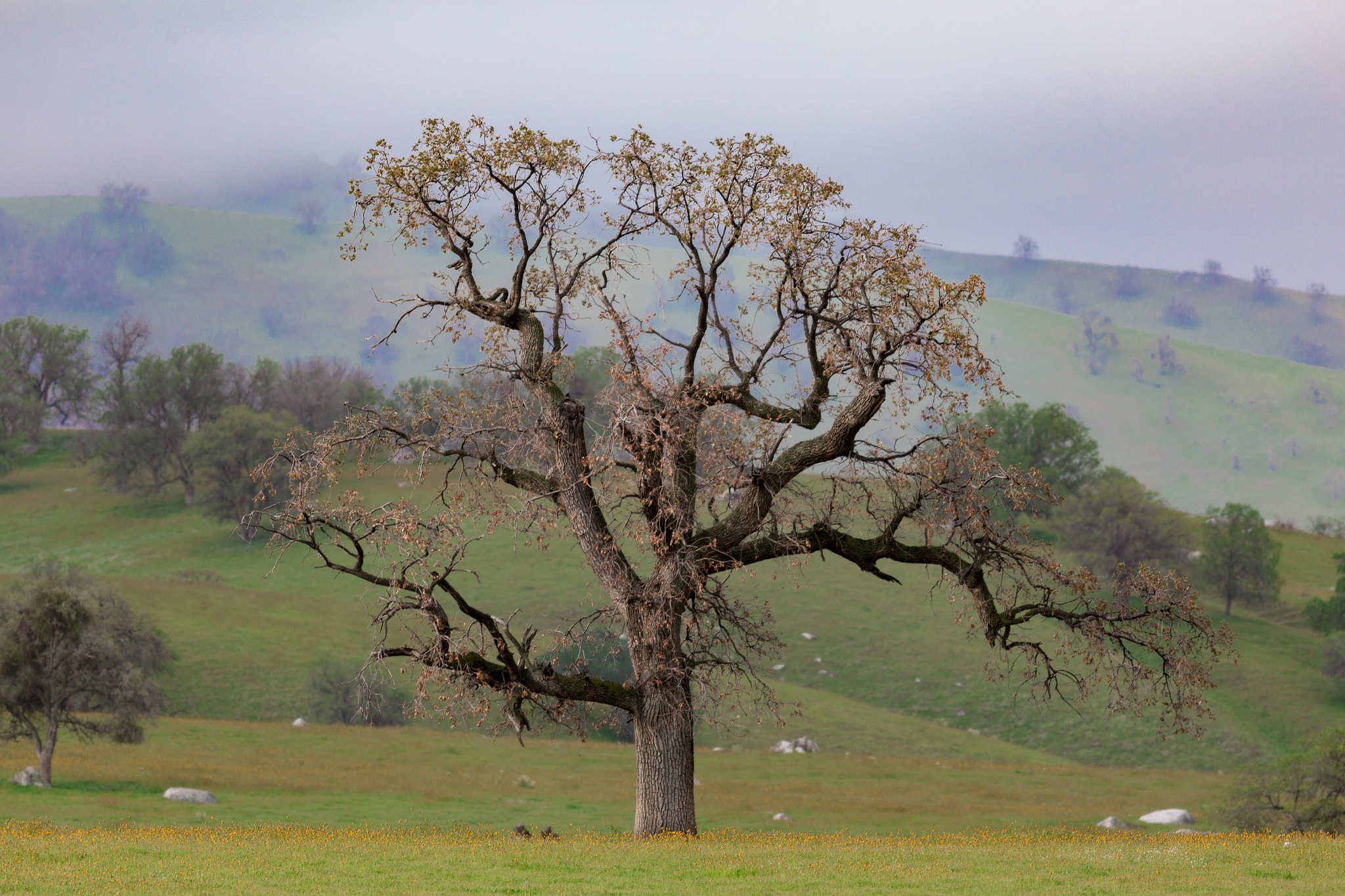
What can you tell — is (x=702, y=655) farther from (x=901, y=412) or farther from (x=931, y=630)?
(x=931, y=630)

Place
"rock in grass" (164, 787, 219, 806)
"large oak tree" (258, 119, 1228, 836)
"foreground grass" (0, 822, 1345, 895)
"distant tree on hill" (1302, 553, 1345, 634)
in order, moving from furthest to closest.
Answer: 1. "distant tree on hill" (1302, 553, 1345, 634)
2. "rock in grass" (164, 787, 219, 806)
3. "large oak tree" (258, 119, 1228, 836)
4. "foreground grass" (0, 822, 1345, 895)

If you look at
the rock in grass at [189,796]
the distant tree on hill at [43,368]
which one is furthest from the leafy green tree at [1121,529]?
the distant tree on hill at [43,368]

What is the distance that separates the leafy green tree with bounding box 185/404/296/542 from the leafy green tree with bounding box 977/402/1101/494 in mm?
61887

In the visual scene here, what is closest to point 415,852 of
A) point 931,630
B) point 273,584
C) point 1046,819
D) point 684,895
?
point 684,895

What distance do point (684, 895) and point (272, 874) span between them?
583cm

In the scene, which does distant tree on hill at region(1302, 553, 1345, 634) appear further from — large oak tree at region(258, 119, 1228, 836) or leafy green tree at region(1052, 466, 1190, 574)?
large oak tree at region(258, 119, 1228, 836)

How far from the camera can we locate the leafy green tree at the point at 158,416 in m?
95.9

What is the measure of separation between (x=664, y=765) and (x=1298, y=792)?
18.9 m

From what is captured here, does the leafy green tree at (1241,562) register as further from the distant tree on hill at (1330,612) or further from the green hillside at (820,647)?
the distant tree on hill at (1330,612)

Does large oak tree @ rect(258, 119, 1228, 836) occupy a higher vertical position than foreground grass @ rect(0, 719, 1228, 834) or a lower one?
higher

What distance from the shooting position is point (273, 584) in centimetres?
7588

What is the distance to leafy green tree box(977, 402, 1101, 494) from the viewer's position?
9019 cm

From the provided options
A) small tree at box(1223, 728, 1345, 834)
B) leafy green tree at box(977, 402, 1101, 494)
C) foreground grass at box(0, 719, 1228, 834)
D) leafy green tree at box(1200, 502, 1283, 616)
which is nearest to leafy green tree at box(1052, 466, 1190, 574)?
leafy green tree at box(1200, 502, 1283, 616)

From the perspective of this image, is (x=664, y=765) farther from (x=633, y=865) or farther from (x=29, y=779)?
(x=29, y=779)
